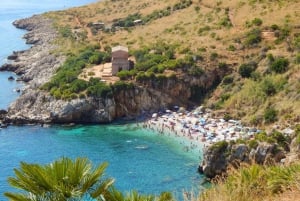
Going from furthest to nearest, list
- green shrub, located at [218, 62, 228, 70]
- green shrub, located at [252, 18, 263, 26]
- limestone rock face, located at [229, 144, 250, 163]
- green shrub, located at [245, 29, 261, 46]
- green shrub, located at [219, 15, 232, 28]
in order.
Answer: green shrub, located at [219, 15, 232, 28] < green shrub, located at [252, 18, 263, 26] < green shrub, located at [245, 29, 261, 46] < green shrub, located at [218, 62, 228, 70] < limestone rock face, located at [229, 144, 250, 163]

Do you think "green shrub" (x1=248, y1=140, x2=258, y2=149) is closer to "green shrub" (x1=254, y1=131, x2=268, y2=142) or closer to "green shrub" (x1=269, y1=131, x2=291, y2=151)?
"green shrub" (x1=254, y1=131, x2=268, y2=142)

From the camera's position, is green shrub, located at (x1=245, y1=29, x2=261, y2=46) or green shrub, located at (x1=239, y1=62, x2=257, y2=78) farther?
green shrub, located at (x1=245, y1=29, x2=261, y2=46)

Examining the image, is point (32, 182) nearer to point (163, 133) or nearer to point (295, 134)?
point (295, 134)

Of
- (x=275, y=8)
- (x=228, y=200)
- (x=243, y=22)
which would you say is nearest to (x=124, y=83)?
(x=243, y=22)

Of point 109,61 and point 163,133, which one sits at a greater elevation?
point 109,61

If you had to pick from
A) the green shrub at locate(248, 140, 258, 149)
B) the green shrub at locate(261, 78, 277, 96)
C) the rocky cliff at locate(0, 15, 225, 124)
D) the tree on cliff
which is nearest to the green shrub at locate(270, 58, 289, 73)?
the green shrub at locate(261, 78, 277, 96)

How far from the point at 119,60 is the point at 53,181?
2566 inches

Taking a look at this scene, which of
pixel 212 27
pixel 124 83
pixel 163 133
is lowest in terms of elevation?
pixel 163 133

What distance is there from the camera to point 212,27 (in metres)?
85.9

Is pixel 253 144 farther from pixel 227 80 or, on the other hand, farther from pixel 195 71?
pixel 195 71

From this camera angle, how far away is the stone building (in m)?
76.2

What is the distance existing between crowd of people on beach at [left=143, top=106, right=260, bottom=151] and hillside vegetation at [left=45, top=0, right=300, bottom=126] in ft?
7.26

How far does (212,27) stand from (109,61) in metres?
16.9

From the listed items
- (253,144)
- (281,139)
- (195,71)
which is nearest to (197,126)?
(195,71)
